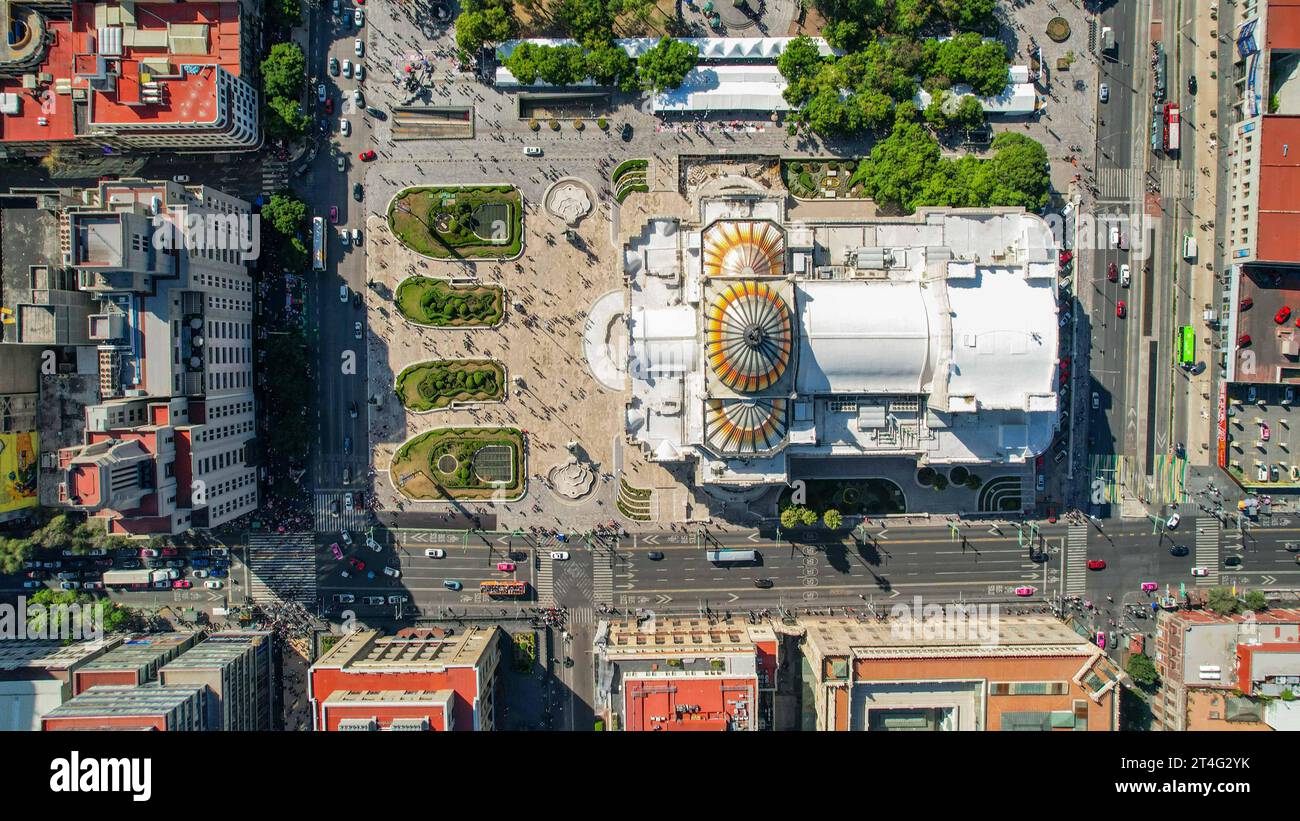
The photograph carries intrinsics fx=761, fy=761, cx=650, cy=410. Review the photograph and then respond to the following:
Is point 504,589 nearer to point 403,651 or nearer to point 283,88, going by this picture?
point 403,651

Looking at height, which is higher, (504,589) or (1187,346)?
(1187,346)

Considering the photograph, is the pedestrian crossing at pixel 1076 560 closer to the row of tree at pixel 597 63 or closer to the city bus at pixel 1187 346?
the city bus at pixel 1187 346

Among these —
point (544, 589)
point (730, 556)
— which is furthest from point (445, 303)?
point (730, 556)

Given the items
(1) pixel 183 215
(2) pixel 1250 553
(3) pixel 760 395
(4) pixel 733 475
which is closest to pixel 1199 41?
(2) pixel 1250 553

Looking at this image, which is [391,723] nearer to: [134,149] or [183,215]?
[183,215]

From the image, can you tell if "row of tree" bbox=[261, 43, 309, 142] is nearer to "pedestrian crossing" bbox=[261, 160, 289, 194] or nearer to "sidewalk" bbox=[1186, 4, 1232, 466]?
"pedestrian crossing" bbox=[261, 160, 289, 194]

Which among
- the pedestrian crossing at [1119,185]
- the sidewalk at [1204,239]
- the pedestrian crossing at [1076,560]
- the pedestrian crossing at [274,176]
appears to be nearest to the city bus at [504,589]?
the pedestrian crossing at [274,176]
